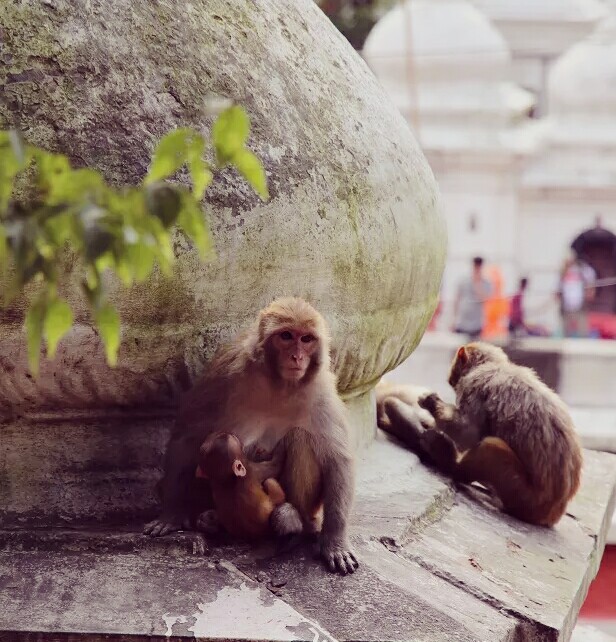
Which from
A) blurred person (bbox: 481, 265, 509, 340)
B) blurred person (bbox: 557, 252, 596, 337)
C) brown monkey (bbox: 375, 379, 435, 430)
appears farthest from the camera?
blurred person (bbox: 557, 252, 596, 337)

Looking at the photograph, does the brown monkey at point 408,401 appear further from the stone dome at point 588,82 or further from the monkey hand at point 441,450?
the stone dome at point 588,82

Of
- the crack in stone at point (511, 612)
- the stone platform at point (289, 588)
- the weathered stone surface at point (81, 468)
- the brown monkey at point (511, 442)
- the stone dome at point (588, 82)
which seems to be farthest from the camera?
the stone dome at point (588, 82)

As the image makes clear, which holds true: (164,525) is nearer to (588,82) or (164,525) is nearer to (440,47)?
(440,47)

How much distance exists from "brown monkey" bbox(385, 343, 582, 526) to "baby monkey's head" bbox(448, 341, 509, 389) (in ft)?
0.45

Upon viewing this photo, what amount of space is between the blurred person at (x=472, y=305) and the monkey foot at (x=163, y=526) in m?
7.66

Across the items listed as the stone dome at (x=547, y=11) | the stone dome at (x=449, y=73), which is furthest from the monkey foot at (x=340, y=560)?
the stone dome at (x=547, y=11)

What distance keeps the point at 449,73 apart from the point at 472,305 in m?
6.33

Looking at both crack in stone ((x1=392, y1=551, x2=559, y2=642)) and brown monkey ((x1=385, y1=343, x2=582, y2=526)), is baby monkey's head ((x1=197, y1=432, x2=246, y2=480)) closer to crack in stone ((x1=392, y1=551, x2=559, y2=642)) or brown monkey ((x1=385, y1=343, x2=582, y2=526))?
crack in stone ((x1=392, y1=551, x2=559, y2=642))

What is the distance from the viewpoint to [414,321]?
3.61 metres

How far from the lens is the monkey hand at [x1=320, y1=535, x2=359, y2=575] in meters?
2.78

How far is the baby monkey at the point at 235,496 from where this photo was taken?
9.53ft

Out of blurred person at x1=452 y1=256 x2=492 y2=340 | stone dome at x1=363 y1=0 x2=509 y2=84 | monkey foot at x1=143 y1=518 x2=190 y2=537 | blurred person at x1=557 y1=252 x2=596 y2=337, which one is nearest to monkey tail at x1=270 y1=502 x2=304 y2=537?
monkey foot at x1=143 y1=518 x2=190 y2=537

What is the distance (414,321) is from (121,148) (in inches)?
43.1

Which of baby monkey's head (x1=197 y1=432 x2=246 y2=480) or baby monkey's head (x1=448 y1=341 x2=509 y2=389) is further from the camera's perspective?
baby monkey's head (x1=448 y1=341 x2=509 y2=389)
